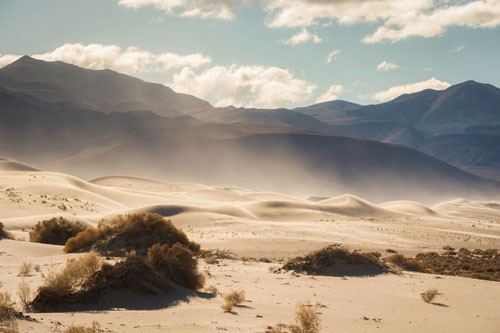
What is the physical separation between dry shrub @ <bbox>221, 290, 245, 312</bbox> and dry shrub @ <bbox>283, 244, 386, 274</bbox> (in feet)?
19.1

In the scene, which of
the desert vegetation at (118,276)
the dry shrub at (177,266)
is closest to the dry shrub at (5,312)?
the desert vegetation at (118,276)

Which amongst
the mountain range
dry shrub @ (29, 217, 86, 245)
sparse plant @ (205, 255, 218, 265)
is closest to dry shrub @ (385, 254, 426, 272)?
sparse plant @ (205, 255, 218, 265)

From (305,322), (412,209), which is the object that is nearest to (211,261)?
(305,322)

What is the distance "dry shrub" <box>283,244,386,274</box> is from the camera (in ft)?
55.0

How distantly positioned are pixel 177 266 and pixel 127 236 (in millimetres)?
6051

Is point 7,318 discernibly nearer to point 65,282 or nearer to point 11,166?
point 65,282

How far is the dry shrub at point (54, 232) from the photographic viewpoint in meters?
22.8

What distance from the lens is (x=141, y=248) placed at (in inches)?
674

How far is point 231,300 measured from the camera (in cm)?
1055

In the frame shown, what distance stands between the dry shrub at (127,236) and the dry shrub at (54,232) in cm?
526

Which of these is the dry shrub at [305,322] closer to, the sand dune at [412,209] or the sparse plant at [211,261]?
the sparse plant at [211,261]

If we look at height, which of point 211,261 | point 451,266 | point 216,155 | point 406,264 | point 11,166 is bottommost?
point 451,266

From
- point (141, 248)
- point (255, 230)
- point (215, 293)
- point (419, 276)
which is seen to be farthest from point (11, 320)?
point (255, 230)

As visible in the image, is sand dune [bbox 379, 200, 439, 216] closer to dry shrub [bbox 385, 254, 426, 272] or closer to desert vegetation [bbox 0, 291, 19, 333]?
dry shrub [bbox 385, 254, 426, 272]
